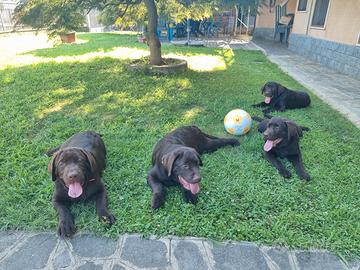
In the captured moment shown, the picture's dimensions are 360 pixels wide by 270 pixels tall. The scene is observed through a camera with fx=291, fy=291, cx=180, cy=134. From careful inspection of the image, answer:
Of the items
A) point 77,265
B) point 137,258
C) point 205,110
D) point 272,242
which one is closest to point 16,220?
point 77,265

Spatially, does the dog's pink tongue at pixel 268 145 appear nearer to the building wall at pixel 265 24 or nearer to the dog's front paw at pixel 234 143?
the dog's front paw at pixel 234 143

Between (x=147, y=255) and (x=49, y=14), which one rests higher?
(x=49, y=14)

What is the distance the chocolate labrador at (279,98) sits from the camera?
18.1 ft

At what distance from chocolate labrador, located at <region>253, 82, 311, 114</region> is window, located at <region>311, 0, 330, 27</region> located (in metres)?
7.38

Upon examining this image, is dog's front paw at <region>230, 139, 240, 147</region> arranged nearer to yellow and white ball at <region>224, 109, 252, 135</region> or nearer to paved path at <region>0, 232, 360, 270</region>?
yellow and white ball at <region>224, 109, 252, 135</region>

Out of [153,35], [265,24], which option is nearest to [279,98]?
[153,35]

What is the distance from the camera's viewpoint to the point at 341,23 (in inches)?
378

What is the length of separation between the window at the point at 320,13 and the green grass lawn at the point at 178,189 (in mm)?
6403

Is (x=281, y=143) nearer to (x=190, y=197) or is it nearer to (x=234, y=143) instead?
(x=234, y=143)

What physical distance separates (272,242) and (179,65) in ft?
20.8

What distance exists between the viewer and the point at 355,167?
373 centimetres

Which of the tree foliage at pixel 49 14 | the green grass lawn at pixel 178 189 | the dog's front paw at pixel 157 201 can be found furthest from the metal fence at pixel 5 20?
the dog's front paw at pixel 157 201

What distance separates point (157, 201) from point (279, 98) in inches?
144

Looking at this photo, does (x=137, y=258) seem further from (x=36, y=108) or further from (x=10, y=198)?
(x=36, y=108)
